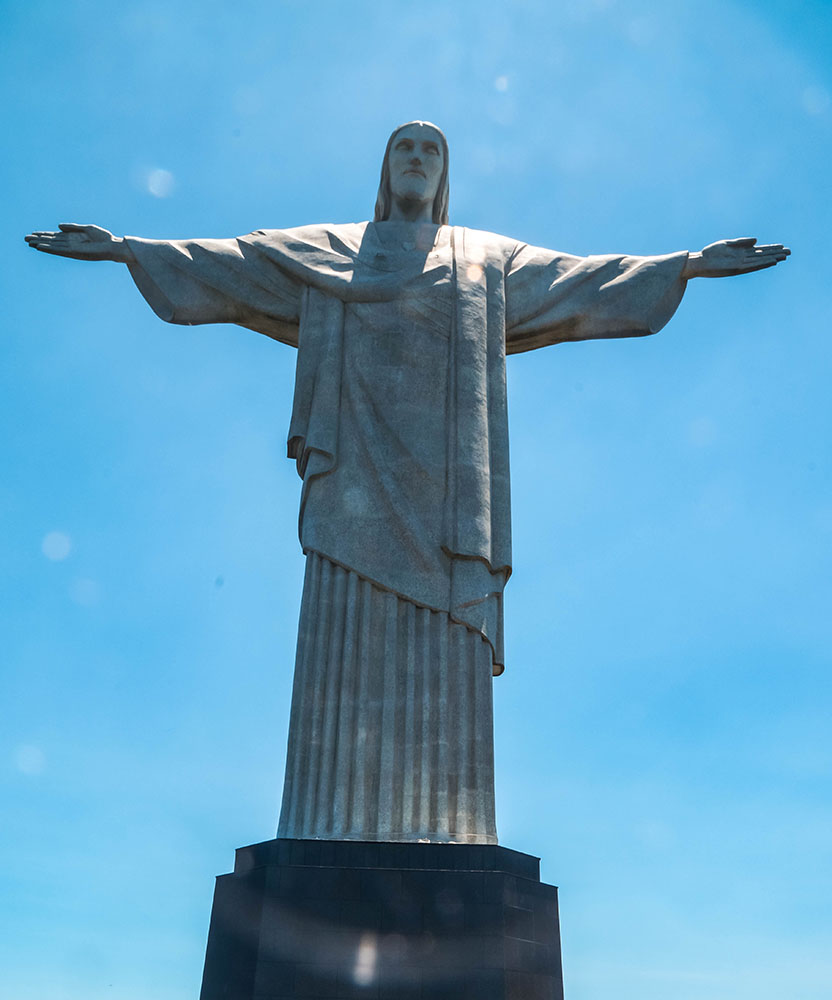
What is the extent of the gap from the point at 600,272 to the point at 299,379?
3.14 metres

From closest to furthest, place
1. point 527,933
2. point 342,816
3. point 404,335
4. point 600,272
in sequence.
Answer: point 527,933
point 342,816
point 404,335
point 600,272

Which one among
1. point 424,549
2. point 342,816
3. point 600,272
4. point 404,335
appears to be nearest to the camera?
point 342,816

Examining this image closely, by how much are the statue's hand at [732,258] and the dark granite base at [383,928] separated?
582 cm

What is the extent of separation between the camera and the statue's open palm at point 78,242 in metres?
10.6

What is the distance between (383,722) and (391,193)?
17.5 feet


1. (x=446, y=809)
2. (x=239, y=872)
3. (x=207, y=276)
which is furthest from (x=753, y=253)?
(x=239, y=872)

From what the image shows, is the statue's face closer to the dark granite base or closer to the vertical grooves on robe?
the vertical grooves on robe

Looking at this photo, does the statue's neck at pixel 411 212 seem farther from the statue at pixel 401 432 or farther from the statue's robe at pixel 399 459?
the statue's robe at pixel 399 459

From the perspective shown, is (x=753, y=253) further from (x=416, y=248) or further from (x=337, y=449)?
(x=337, y=449)

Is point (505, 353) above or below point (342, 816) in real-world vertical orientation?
above

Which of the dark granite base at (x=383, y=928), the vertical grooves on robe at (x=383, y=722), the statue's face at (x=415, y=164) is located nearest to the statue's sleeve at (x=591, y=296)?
the statue's face at (x=415, y=164)

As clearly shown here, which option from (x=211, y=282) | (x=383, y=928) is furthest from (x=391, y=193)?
(x=383, y=928)

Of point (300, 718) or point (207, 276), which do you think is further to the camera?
point (207, 276)

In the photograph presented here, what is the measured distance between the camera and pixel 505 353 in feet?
35.4
